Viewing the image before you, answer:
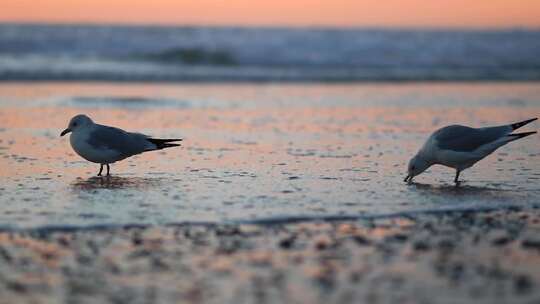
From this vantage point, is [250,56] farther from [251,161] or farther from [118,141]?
[118,141]

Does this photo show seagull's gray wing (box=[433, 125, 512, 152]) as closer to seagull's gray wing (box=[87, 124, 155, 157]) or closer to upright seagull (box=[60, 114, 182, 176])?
upright seagull (box=[60, 114, 182, 176])

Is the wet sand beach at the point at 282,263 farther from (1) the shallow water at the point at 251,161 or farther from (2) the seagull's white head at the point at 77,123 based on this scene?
(2) the seagull's white head at the point at 77,123

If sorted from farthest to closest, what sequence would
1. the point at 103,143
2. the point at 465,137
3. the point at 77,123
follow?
the point at 77,123 → the point at 103,143 → the point at 465,137

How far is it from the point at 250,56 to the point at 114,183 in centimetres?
2052

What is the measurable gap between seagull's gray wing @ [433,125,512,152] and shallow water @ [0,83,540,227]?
0.33 metres

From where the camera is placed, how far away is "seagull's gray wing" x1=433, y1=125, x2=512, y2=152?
25.8 feet

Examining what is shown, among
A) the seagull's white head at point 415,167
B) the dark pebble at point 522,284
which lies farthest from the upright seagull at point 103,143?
the dark pebble at point 522,284

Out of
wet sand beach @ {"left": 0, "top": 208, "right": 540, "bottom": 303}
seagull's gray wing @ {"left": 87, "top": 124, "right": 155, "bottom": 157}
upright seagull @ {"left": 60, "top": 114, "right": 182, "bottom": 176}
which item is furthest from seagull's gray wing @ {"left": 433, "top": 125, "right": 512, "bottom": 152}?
seagull's gray wing @ {"left": 87, "top": 124, "right": 155, "bottom": 157}

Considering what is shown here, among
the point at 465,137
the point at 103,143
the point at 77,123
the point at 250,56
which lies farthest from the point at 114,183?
the point at 250,56

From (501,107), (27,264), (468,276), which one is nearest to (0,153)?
(27,264)

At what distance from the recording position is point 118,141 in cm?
821

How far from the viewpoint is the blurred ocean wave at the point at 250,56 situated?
866 inches

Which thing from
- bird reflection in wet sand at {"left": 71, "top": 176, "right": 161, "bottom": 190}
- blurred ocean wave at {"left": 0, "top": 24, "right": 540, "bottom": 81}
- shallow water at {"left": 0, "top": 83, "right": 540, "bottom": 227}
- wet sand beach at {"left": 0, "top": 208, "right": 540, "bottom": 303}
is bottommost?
wet sand beach at {"left": 0, "top": 208, "right": 540, "bottom": 303}

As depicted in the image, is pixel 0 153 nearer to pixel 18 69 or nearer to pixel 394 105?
pixel 394 105
